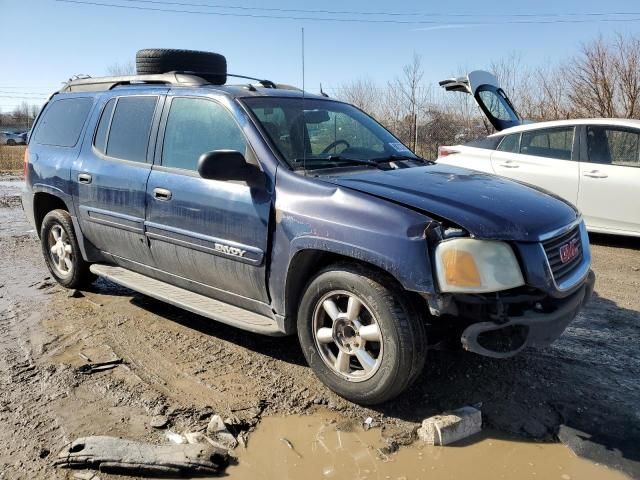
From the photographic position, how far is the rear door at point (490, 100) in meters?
8.42

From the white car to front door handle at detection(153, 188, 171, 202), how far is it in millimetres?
5211

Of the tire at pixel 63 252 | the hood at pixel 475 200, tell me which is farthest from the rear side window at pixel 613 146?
the tire at pixel 63 252

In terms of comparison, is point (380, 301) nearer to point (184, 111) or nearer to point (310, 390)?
point (310, 390)

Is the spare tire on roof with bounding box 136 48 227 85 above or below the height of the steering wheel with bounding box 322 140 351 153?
above

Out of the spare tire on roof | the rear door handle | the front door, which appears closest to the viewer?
the front door

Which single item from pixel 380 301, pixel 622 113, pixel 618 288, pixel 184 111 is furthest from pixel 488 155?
pixel 622 113

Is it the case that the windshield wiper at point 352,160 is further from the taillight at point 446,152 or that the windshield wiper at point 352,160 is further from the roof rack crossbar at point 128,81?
the taillight at point 446,152

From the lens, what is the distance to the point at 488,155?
26.1ft

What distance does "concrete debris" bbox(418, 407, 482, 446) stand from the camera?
2896 mm

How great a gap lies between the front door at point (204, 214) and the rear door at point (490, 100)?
5605mm

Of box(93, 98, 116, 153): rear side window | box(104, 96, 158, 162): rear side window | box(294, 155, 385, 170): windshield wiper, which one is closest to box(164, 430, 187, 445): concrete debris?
box(294, 155, 385, 170): windshield wiper

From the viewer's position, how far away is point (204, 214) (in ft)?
12.4

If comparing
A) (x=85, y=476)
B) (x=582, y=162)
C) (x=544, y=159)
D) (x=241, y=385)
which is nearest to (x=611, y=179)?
(x=582, y=162)

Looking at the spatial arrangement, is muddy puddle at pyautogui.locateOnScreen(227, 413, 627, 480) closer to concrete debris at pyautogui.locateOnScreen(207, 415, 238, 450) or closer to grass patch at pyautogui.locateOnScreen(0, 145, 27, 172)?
concrete debris at pyautogui.locateOnScreen(207, 415, 238, 450)
